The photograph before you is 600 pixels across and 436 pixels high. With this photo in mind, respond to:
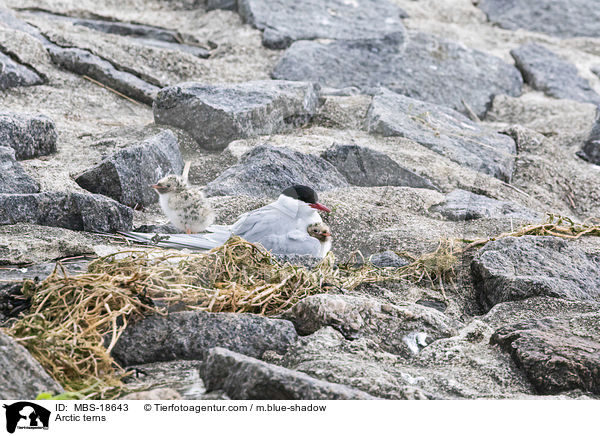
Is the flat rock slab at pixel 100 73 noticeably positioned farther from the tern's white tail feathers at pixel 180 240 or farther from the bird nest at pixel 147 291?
the bird nest at pixel 147 291

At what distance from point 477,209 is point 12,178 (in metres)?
2.47

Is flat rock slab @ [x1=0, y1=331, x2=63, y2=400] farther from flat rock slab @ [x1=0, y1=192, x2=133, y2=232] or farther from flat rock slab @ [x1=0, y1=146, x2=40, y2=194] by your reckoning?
flat rock slab @ [x1=0, y1=146, x2=40, y2=194]

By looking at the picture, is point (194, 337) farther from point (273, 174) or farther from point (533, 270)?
point (273, 174)

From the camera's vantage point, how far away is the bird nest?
1908mm

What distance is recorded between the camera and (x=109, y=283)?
217cm

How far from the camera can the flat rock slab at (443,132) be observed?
479cm

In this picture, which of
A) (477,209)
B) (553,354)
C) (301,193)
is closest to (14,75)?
(301,193)

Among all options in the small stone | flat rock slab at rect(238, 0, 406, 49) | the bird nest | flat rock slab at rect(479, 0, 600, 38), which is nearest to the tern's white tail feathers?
the bird nest

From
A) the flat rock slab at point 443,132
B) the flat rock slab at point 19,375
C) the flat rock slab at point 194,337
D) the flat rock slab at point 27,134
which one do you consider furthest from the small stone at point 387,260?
the flat rock slab at point 27,134

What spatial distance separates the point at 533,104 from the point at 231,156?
3.42 m

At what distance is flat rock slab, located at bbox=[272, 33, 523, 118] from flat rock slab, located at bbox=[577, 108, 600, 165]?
3.10 feet
